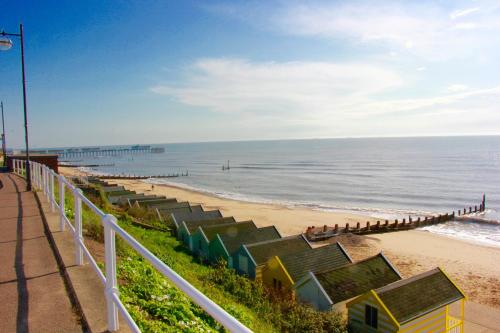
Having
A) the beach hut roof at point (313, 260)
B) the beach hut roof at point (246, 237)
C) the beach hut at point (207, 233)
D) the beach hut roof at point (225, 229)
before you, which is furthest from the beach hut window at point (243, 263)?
the beach hut roof at point (225, 229)

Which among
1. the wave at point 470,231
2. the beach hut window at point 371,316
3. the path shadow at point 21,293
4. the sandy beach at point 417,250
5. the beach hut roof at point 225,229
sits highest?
the path shadow at point 21,293

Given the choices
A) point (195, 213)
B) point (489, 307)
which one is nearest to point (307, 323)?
point (489, 307)

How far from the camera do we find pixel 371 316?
13.3 meters

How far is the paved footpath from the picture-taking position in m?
4.22

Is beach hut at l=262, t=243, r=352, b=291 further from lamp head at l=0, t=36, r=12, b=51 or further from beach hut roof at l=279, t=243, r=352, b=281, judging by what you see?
lamp head at l=0, t=36, r=12, b=51

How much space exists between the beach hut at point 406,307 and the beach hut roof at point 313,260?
345cm

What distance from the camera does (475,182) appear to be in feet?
245

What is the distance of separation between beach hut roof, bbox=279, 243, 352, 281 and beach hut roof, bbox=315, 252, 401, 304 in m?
1.51

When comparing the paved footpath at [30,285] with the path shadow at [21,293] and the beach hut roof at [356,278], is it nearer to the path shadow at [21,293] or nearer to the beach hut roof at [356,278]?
the path shadow at [21,293]

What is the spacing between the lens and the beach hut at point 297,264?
17062mm

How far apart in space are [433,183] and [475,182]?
9760mm

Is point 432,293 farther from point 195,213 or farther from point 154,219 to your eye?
point 154,219

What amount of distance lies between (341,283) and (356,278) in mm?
840

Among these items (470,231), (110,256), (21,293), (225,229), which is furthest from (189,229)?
(470,231)
